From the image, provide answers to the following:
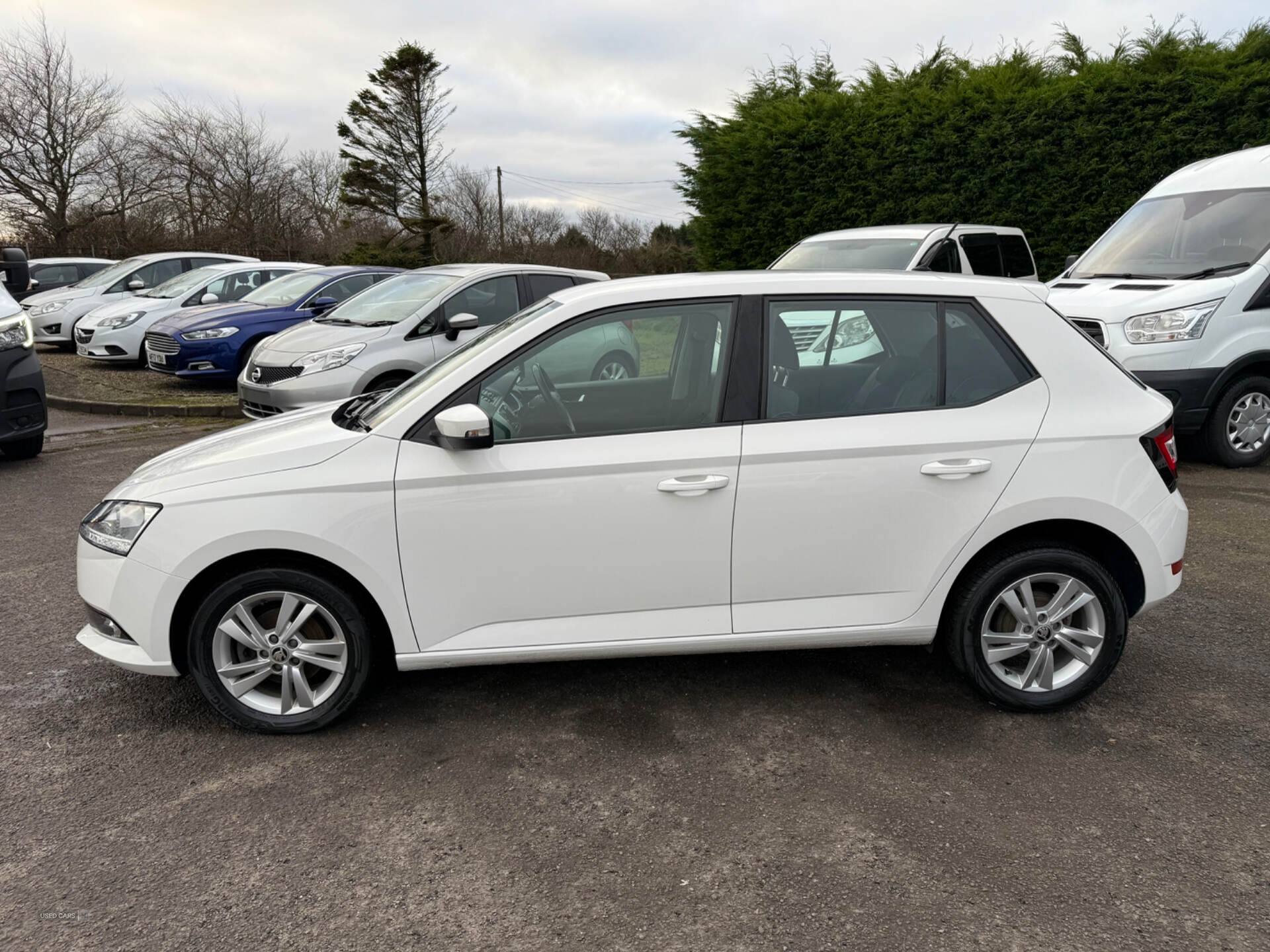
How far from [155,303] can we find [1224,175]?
13.8 m

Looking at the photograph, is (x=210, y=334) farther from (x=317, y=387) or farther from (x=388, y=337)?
(x=388, y=337)

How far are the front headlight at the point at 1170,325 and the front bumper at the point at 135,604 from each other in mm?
6972

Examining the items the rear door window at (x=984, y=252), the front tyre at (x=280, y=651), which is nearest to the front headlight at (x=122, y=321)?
the rear door window at (x=984, y=252)

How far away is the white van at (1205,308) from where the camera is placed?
711 cm

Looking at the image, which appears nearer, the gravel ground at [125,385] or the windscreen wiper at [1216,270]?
the windscreen wiper at [1216,270]

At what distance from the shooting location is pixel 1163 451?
354cm

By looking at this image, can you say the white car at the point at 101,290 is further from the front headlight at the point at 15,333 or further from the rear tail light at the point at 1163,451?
the rear tail light at the point at 1163,451

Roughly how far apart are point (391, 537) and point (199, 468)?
2.64 feet

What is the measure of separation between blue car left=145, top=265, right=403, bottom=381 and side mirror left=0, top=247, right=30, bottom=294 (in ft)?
9.03

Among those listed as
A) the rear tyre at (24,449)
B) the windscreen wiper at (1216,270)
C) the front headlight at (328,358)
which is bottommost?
the rear tyre at (24,449)

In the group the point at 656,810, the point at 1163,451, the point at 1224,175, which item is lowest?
the point at 656,810

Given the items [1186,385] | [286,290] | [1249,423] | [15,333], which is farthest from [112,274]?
[1249,423]

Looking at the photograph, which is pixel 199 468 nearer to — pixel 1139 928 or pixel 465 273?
pixel 1139 928

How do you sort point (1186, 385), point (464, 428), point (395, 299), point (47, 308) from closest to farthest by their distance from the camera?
point (464, 428) < point (1186, 385) < point (395, 299) < point (47, 308)
